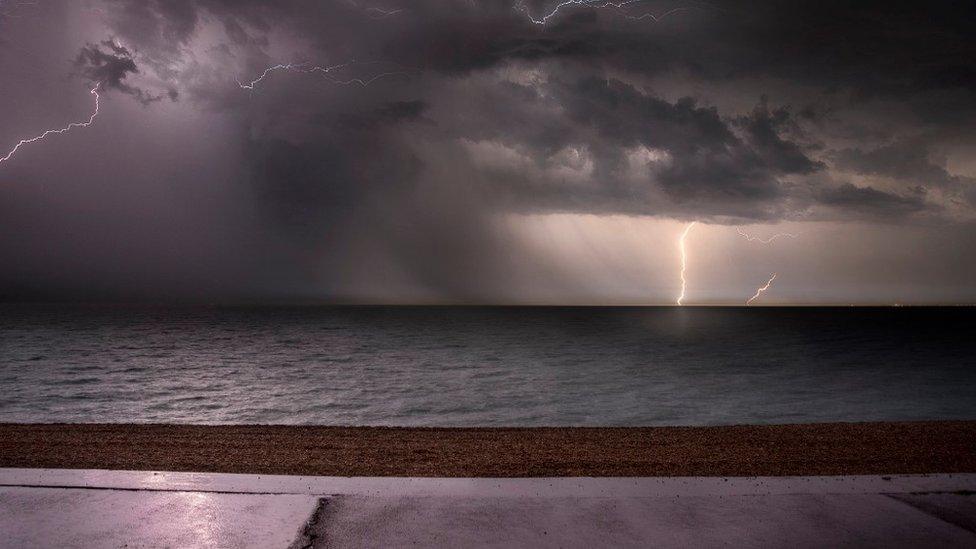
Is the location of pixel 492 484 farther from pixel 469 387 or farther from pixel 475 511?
pixel 469 387

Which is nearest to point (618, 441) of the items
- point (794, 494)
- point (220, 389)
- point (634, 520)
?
point (794, 494)

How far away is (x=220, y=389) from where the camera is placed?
A: 81.4 ft

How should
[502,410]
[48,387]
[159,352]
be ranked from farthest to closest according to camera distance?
1. [159,352]
2. [48,387]
3. [502,410]

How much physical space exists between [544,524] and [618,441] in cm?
567

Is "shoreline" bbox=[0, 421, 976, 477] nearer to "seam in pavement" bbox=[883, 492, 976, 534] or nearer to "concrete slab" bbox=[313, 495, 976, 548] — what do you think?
"seam in pavement" bbox=[883, 492, 976, 534]

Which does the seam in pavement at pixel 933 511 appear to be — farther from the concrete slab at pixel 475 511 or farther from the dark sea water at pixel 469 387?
the dark sea water at pixel 469 387

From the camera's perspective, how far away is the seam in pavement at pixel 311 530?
448cm

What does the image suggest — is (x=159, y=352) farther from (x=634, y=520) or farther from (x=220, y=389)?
(x=634, y=520)

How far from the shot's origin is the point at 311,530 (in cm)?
474

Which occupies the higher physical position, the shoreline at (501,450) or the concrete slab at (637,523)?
the concrete slab at (637,523)

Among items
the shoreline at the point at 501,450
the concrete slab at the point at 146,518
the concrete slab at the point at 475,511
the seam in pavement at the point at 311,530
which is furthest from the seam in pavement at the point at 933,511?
the concrete slab at the point at 146,518

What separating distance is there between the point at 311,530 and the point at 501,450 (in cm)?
486

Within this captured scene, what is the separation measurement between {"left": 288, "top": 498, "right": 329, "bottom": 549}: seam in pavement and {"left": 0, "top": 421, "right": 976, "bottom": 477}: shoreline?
8.05 ft

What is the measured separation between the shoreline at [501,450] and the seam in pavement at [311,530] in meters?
2.45
